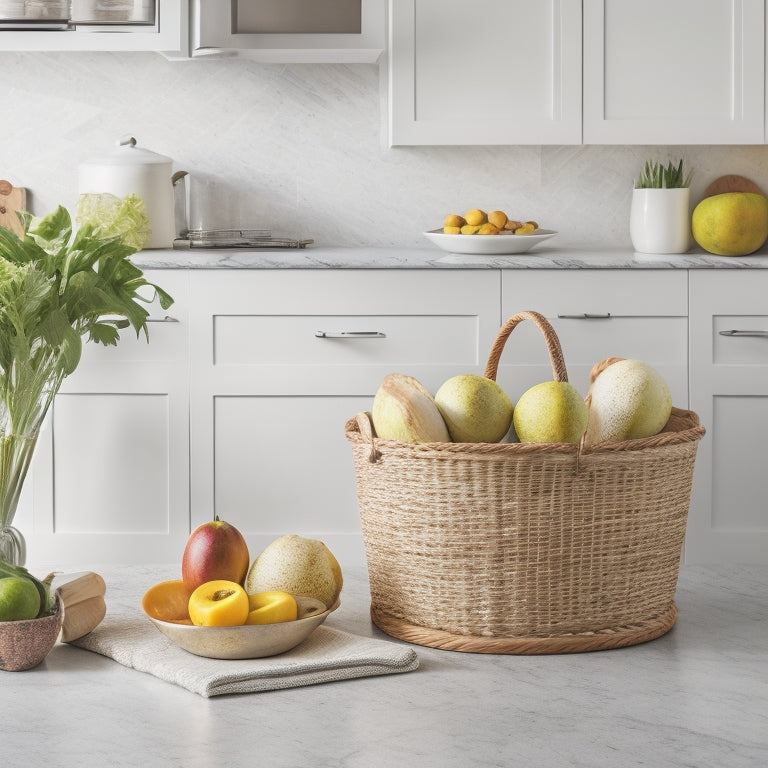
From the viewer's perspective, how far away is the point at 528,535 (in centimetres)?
190

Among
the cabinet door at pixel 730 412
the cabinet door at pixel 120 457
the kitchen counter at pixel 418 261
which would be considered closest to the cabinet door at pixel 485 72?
the kitchen counter at pixel 418 261

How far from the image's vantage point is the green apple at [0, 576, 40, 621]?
1.77 metres

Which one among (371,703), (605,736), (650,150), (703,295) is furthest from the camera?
(650,150)

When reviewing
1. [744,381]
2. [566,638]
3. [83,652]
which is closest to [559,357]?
[566,638]

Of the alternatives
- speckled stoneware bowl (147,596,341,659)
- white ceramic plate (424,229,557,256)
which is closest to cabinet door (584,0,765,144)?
white ceramic plate (424,229,557,256)

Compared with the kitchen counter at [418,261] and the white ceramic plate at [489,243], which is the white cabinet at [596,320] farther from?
the white ceramic plate at [489,243]

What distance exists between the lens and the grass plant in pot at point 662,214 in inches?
130

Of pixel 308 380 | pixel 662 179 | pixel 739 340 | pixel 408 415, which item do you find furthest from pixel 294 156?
pixel 408 415

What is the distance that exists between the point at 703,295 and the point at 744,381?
0.25m

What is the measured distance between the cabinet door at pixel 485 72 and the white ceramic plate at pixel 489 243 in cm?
33

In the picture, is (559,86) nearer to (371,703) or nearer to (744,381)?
(744,381)

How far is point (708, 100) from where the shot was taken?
3.24 metres

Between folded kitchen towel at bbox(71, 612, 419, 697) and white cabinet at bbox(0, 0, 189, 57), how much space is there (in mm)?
1753

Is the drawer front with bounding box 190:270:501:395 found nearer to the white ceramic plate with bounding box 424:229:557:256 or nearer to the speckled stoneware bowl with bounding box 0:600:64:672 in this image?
the white ceramic plate with bounding box 424:229:557:256
